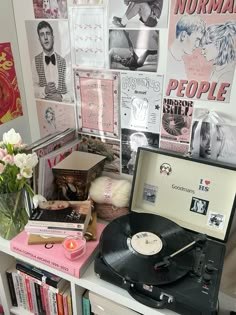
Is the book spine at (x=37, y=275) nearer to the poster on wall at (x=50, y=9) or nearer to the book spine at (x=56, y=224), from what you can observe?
the book spine at (x=56, y=224)

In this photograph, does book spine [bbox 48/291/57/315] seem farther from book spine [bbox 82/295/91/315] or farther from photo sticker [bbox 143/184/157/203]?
photo sticker [bbox 143/184/157/203]

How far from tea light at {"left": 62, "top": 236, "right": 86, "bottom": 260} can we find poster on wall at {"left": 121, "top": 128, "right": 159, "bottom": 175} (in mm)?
350

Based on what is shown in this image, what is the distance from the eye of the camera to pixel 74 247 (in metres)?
0.89

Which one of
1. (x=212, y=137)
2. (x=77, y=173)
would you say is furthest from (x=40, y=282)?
Result: (x=212, y=137)

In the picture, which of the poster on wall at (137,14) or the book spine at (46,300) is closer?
the poster on wall at (137,14)

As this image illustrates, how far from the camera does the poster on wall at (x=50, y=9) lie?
102 centimetres

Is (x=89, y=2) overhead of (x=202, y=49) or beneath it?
overhead

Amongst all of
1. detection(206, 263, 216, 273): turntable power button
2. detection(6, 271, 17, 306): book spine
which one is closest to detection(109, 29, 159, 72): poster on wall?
detection(206, 263, 216, 273): turntable power button

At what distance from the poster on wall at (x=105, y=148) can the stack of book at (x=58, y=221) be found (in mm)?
231

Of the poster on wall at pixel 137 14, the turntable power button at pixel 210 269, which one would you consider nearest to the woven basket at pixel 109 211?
the turntable power button at pixel 210 269

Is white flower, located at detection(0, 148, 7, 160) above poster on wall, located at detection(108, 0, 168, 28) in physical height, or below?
below

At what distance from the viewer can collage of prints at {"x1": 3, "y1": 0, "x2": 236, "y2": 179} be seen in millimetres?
870

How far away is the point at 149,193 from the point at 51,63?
62 centimetres

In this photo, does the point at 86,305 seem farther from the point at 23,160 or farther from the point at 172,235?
the point at 23,160
